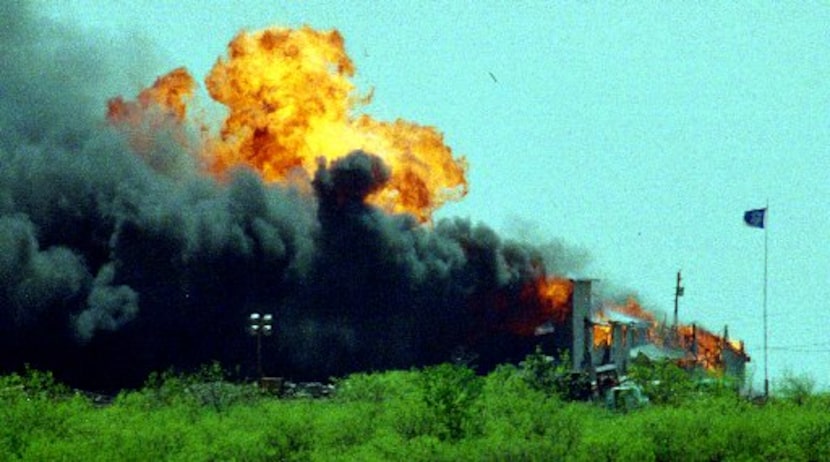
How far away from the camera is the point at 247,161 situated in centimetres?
8381

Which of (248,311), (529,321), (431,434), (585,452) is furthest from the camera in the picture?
(529,321)

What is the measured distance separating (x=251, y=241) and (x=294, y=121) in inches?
365

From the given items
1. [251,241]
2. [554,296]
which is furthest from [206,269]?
[554,296]

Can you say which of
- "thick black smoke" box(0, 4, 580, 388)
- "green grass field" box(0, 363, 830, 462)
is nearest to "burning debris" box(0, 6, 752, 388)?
"thick black smoke" box(0, 4, 580, 388)

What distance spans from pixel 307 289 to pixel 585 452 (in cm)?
4346

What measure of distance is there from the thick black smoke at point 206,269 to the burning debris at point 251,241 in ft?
0.38

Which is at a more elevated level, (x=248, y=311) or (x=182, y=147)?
(x=182, y=147)

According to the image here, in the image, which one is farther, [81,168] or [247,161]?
[247,161]

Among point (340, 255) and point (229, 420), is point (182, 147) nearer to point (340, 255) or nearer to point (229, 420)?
point (340, 255)

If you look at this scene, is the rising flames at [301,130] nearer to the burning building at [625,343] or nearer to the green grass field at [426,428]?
the burning building at [625,343]

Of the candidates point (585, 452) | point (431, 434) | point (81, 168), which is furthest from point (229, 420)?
point (81, 168)

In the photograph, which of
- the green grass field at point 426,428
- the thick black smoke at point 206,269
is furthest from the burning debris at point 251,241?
the green grass field at point 426,428

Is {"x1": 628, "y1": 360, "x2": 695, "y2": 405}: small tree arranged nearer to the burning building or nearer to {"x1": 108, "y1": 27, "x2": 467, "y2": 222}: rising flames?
the burning building

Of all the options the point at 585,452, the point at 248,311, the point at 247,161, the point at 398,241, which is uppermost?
the point at 247,161
